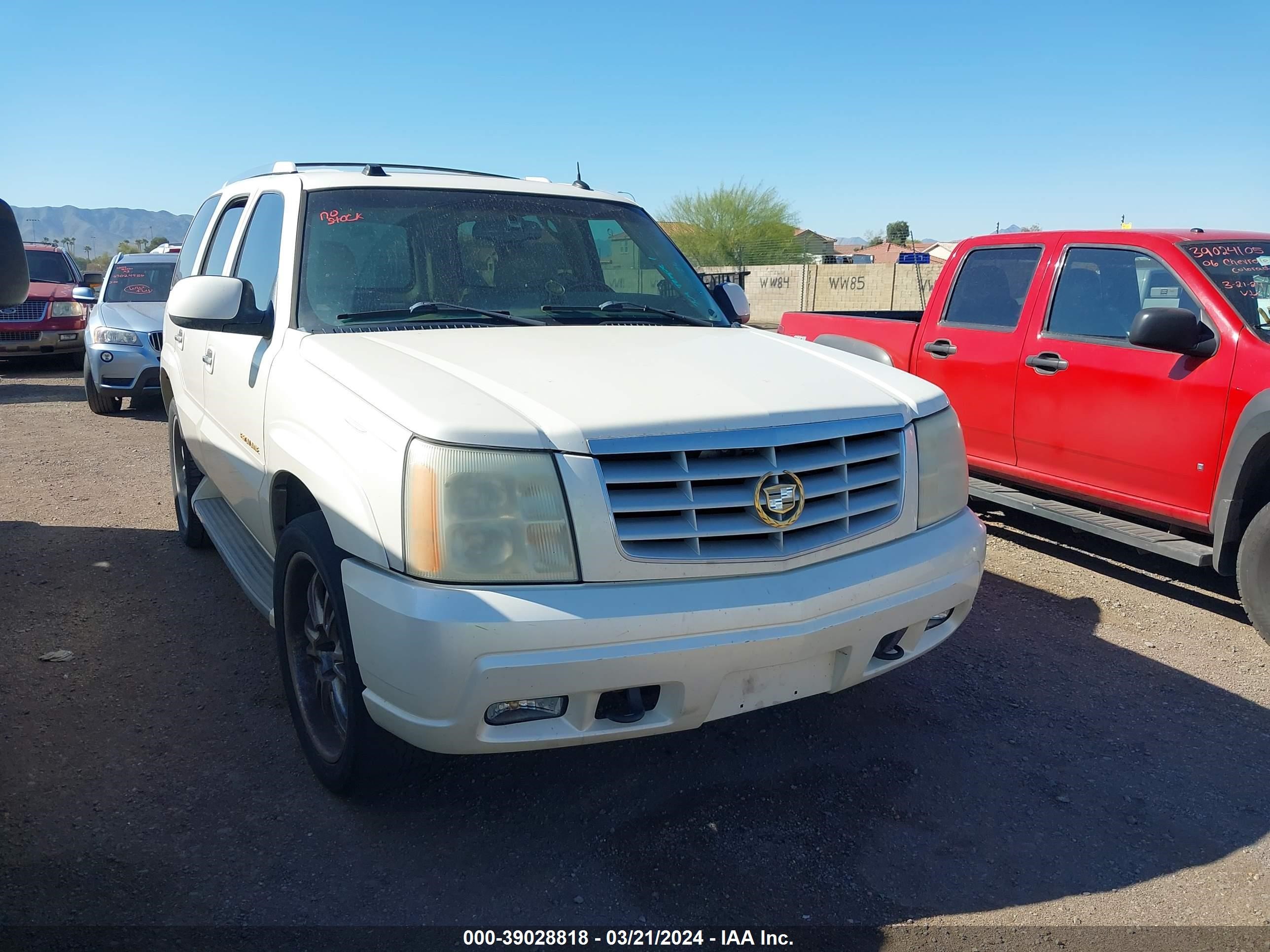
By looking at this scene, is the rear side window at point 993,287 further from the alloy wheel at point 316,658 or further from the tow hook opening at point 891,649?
the alloy wheel at point 316,658

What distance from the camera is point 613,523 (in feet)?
8.27

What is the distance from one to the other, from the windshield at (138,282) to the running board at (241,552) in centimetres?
745

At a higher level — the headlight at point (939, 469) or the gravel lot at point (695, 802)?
the headlight at point (939, 469)

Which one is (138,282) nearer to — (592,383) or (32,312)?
(32,312)

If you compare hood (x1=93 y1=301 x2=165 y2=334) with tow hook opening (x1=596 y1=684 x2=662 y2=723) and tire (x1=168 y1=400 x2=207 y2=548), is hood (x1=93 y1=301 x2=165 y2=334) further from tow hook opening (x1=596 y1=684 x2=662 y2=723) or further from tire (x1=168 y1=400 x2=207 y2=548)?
tow hook opening (x1=596 y1=684 x2=662 y2=723)

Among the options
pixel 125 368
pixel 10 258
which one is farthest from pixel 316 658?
pixel 125 368

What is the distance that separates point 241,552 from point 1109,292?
176 inches

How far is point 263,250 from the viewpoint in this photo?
155 inches

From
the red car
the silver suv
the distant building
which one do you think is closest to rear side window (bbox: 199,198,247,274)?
the silver suv

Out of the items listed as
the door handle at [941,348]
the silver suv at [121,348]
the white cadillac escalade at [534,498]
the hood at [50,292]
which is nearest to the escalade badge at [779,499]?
the white cadillac escalade at [534,498]

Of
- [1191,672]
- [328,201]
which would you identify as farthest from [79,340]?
[1191,672]

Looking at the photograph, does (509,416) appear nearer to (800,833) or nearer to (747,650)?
(747,650)

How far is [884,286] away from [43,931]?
36621 millimetres

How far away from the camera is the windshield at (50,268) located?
15.7 meters
